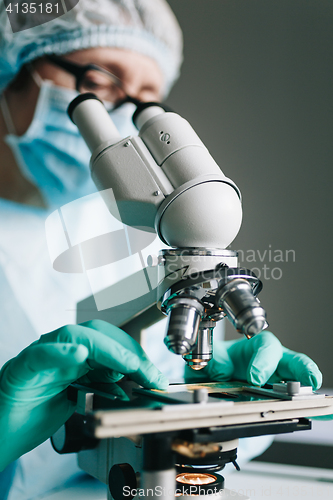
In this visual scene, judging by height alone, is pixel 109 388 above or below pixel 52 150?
below

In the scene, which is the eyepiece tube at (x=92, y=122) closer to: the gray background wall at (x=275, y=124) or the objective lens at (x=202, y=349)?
the objective lens at (x=202, y=349)

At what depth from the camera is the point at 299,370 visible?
0.92 metres

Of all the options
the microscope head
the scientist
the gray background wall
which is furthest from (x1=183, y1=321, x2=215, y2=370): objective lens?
the gray background wall

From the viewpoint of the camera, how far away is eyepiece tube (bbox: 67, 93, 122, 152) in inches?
33.4

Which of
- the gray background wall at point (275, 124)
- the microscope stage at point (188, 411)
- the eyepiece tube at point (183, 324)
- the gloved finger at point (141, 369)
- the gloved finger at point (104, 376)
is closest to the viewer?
the microscope stage at point (188, 411)

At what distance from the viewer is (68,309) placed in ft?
3.73

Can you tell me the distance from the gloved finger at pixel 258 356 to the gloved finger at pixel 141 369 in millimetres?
210

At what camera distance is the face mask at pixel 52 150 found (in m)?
1.12


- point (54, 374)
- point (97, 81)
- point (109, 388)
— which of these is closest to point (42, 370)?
point (54, 374)

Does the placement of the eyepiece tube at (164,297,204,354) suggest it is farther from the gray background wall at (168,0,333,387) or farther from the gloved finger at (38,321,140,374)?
the gray background wall at (168,0,333,387)

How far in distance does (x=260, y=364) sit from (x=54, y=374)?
42cm

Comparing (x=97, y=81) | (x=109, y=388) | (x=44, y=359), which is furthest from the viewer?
(x=97, y=81)

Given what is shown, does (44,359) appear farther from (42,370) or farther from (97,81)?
(97,81)

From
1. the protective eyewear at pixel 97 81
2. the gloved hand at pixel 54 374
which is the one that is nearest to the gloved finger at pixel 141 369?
the gloved hand at pixel 54 374
